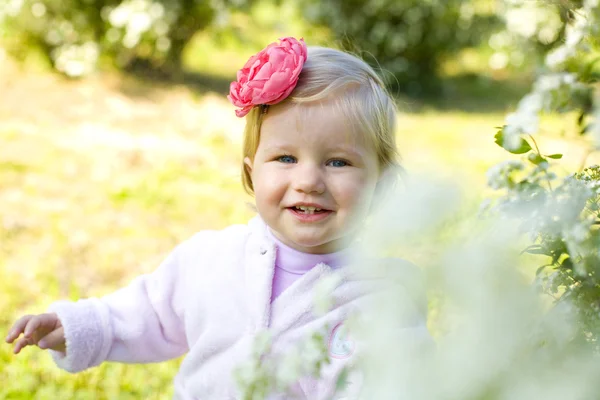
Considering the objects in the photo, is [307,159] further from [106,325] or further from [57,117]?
[57,117]

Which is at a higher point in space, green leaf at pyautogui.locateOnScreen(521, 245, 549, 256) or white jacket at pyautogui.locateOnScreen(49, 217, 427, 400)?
green leaf at pyautogui.locateOnScreen(521, 245, 549, 256)

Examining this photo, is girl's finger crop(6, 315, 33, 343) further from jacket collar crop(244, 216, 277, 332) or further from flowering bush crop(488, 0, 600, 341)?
flowering bush crop(488, 0, 600, 341)

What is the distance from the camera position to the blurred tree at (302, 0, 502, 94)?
7.62 metres

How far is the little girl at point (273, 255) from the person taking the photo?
1545mm

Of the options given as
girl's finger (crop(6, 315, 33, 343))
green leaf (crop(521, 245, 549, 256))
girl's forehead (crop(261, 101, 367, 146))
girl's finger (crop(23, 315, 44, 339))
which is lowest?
girl's finger (crop(23, 315, 44, 339))

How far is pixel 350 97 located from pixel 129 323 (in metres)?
0.78

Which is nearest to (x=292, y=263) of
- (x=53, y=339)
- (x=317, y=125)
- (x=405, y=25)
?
(x=317, y=125)

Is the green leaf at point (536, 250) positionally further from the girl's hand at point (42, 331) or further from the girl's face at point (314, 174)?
the girl's hand at point (42, 331)

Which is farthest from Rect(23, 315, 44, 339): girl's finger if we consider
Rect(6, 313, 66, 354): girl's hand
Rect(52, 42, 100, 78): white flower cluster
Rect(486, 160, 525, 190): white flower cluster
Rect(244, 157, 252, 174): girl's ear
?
Rect(52, 42, 100, 78): white flower cluster

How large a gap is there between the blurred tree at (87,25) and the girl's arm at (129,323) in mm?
4398

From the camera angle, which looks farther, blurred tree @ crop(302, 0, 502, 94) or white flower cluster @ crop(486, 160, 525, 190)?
blurred tree @ crop(302, 0, 502, 94)

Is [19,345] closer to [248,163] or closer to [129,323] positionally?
[129,323]

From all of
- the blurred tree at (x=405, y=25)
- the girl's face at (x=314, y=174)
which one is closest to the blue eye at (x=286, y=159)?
the girl's face at (x=314, y=174)

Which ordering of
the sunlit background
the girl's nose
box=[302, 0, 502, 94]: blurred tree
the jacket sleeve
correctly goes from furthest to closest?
box=[302, 0, 502, 94]: blurred tree, the sunlit background, the jacket sleeve, the girl's nose
